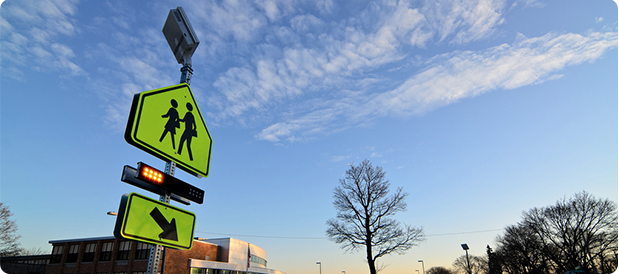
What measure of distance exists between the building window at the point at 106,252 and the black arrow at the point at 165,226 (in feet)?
146

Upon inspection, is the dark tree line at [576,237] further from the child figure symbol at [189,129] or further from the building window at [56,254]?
the building window at [56,254]

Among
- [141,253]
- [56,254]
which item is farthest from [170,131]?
[56,254]

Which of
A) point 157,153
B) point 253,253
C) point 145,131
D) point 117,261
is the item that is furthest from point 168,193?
point 253,253

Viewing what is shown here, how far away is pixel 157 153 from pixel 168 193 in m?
0.44

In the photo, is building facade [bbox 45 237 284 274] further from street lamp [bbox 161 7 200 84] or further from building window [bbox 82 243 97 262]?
street lamp [bbox 161 7 200 84]

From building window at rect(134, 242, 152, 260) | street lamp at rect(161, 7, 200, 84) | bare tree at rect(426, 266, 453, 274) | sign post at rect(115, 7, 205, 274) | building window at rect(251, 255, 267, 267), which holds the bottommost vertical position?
bare tree at rect(426, 266, 453, 274)

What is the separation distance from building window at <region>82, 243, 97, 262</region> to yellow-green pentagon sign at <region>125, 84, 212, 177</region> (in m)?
46.2

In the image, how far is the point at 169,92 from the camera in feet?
12.2

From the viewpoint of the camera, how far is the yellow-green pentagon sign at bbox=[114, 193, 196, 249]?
105 inches

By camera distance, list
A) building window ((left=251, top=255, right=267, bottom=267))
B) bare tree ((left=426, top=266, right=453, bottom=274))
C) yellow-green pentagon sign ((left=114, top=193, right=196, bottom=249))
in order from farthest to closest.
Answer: bare tree ((left=426, top=266, right=453, bottom=274)) < building window ((left=251, top=255, right=267, bottom=267)) < yellow-green pentagon sign ((left=114, top=193, right=196, bottom=249))

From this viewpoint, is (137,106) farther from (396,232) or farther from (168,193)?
(396,232)

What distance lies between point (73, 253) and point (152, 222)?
4995 cm

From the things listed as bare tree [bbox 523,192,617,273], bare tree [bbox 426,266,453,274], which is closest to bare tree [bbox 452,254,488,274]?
bare tree [bbox 426,266,453,274]

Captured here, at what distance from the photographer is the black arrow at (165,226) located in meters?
3.01
